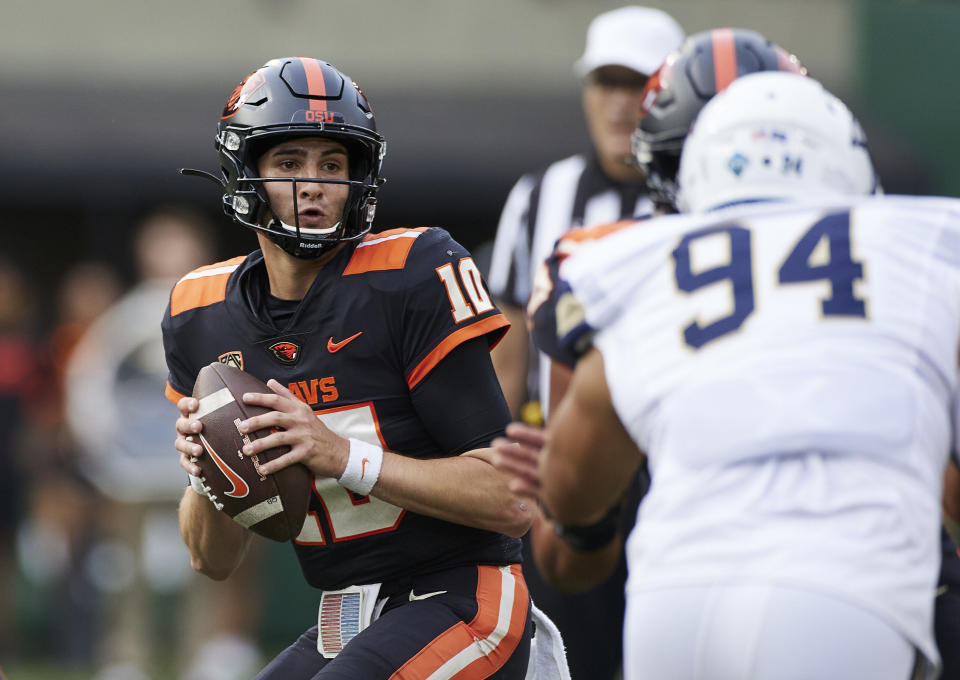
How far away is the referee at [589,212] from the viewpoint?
14.5 ft

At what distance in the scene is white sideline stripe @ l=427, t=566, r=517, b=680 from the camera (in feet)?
10.2

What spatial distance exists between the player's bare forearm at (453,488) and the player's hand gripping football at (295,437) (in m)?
0.12

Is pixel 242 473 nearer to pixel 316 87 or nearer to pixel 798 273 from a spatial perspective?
pixel 316 87

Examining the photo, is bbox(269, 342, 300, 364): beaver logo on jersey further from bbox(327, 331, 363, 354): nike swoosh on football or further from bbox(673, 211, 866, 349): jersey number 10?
bbox(673, 211, 866, 349): jersey number 10

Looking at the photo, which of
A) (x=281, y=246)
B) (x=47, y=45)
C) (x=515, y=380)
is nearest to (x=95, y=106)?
(x=47, y=45)

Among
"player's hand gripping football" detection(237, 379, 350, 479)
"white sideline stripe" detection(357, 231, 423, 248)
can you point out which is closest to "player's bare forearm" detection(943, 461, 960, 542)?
"player's hand gripping football" detection(237, 379, 350, 479)

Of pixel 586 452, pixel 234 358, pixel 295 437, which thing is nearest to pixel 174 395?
pixel 234 358

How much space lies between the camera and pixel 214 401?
3.12 meters

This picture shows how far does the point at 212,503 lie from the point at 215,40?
9.45 meters

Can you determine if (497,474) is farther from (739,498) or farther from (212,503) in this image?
(739,498)

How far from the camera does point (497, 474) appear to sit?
10.5 feet

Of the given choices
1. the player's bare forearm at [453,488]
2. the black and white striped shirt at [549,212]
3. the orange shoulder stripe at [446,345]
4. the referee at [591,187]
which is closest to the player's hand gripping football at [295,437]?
the player's bare forearm at [453,488]

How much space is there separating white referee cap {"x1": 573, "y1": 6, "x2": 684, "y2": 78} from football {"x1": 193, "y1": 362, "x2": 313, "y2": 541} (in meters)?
2.40

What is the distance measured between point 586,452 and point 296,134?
1331 mm
